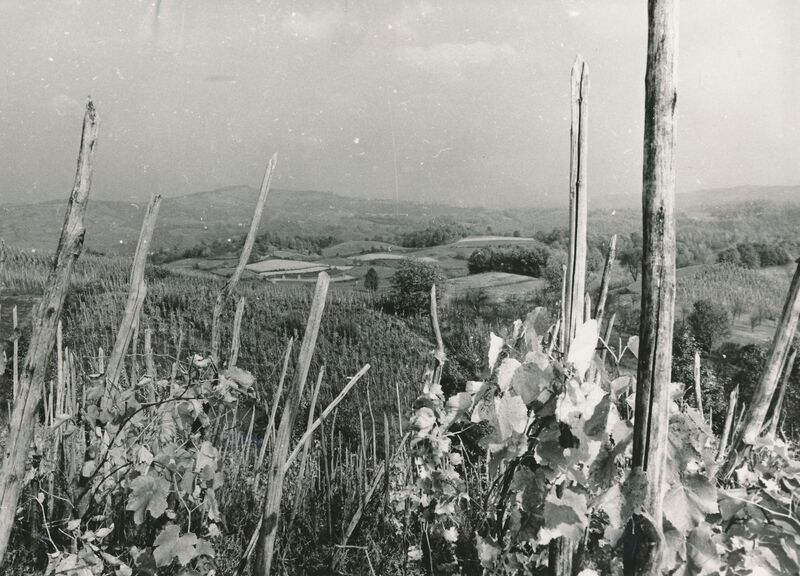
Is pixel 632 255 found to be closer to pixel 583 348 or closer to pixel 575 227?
pixel 575 227

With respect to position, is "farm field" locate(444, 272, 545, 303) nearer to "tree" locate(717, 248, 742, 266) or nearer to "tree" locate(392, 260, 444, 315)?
"tree" locate(392, 260, 444, 315)

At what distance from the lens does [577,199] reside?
4.06 ft

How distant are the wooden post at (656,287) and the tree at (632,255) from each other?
247 inches

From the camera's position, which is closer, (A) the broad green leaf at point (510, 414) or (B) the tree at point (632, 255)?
(A) the broad green leaf at point (510, 414)

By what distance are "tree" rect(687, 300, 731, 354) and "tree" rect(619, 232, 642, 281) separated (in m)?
1.33

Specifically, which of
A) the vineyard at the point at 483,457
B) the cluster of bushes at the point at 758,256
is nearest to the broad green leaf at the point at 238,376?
the vineyard at the point at 483,457

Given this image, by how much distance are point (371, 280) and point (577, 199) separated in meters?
6.35

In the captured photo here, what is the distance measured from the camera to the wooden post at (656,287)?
0.83 metres

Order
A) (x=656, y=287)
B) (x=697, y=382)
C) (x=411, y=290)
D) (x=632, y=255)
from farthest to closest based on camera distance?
(x=632, y=255) < (x=411, y=290) < (x=697, y=382) < (x=656, y=287)

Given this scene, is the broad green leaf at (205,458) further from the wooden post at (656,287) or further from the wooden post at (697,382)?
the wooden post at (697,382)

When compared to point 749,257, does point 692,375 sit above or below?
below

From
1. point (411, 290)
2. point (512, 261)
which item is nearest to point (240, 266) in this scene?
point (411, 290)

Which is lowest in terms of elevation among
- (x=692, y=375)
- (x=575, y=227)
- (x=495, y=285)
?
(x=692, y=375)

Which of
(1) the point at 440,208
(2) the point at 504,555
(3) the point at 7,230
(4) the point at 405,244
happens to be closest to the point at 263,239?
(4) the point at 405,244
